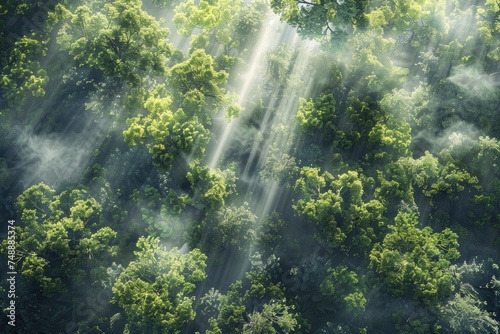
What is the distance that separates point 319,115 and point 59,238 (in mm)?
22943

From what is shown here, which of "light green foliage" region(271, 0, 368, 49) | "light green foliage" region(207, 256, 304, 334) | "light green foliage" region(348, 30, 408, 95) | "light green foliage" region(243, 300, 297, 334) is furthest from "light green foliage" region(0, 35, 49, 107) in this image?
"light green foliage" region(348, 30, 408, 95)

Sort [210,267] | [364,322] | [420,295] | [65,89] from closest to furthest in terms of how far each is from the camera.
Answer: [420,295]
[364,322]
[210,267]
[65,89]

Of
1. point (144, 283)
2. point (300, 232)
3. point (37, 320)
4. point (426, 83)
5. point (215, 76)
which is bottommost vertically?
point (37, 320)

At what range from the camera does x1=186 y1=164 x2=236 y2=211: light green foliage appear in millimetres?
32125

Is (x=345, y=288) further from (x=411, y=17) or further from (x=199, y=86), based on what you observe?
(x=411, y=17)

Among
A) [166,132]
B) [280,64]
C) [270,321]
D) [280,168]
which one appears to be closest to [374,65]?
[280,64]

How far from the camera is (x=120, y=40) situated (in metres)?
32.9

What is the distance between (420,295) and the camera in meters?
29.6

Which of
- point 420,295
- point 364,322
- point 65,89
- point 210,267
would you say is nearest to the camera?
point 420,295

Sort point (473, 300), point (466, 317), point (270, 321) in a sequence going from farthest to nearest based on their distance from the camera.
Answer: point (270, 321) → point (473, 300) → point (466, 317)

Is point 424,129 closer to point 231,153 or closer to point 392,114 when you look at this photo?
point 392,114

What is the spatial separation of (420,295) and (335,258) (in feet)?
22.3

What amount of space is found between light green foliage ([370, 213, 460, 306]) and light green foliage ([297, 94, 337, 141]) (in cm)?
896

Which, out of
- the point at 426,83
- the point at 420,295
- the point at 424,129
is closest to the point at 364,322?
the point at 420,295
